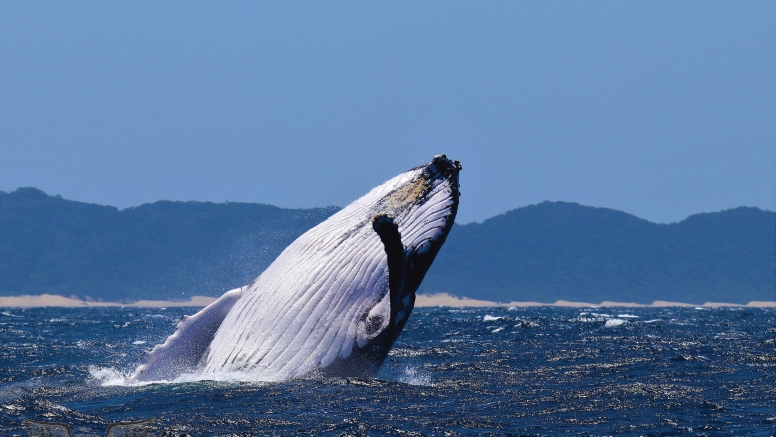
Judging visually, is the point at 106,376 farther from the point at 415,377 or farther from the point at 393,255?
the point at 393,255

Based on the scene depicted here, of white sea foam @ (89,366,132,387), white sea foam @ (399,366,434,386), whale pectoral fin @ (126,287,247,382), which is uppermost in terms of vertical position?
whale pectoral fin @ (126,287,247,382)

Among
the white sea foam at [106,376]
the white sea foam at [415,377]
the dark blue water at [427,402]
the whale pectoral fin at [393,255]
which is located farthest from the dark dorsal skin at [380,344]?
the white sea foam at [106,376]

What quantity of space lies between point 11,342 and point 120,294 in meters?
179

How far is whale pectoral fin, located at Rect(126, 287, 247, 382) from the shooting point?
7.61 m

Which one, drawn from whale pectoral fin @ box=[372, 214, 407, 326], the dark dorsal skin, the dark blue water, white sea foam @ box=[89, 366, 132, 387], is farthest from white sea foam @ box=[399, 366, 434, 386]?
whale pectoral fin @ box=[372, 214, 407, 326]

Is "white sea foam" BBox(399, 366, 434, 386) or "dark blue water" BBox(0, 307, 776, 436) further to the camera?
"white sea foam" BBox(399, 366, 434, 386)

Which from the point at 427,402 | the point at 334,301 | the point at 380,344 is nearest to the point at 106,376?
the point at 427,402

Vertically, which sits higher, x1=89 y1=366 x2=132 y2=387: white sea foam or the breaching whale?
the breaching whale

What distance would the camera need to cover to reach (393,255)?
6.19m

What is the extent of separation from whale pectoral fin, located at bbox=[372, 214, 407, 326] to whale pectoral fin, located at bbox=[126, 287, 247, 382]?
1.58 meters

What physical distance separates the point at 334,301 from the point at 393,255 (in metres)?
1.09

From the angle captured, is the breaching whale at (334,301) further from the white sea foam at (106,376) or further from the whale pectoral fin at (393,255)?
the white sea foam at (106,376)

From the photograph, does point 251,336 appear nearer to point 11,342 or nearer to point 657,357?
point 657,357

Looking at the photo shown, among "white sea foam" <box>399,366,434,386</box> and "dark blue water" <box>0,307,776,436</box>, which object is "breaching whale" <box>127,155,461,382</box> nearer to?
"dark blue water" <box>0,307,776,436</box>
